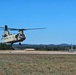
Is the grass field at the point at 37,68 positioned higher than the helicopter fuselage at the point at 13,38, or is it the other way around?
the helicopter fuselage at the point at 13,38

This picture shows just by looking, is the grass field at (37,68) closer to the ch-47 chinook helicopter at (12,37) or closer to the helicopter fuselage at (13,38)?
the helicopter fuselage at (13,38)

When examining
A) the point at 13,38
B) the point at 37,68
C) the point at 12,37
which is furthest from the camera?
the point at 12,37

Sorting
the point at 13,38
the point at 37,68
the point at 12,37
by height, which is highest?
the point at 12,37

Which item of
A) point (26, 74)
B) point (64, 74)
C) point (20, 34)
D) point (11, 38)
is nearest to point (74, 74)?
point (64, 74)

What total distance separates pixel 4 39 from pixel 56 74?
8010cm

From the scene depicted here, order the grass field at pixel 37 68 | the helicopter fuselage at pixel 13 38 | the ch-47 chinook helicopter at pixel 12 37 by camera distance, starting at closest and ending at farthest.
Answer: the grass field at pixel 37 68
the helicopter fuselage at pixel 13 38
the ch-47 chinook helicopter at pixel 12 37

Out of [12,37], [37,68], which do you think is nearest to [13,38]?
[12,37]

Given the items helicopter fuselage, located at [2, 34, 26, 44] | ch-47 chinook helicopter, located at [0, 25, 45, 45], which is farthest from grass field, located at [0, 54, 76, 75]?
ch-47 chinook helicopter, located at [0, 25, 45, 45]

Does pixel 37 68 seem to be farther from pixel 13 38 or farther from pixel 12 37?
pixel 12 37

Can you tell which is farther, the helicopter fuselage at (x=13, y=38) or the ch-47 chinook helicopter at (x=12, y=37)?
the ch-47 chinook helicopter at (x=12, y=37)

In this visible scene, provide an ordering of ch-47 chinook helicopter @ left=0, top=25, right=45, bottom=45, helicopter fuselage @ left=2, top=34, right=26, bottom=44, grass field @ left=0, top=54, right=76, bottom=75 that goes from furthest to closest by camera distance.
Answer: ch-47 chinook helicopter @ left=0, top=25, right=45, bottom=45 < helicopter fuselage @ left=2, top=34, right=26, bottom=44 < grass field @ left=0, top=54, right=76, bottom=75

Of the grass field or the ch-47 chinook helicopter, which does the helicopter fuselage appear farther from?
the grass field

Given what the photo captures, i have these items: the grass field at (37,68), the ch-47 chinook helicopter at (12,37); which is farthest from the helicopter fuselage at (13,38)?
the grass field at (37,68)

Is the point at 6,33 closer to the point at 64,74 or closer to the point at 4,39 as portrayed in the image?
the point at 4,39
